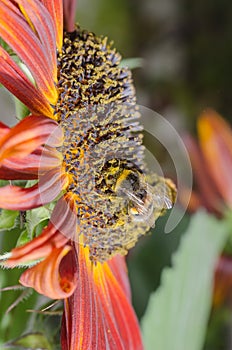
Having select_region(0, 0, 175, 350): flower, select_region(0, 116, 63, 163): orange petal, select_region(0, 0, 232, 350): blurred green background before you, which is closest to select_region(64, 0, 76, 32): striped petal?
select_region(0, 0, 175, 350): flower

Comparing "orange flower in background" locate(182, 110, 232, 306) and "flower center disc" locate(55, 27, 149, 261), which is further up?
"orange flower in background" locate(182, 110, 232, 306)

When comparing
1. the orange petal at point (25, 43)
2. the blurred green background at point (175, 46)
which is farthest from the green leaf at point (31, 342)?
the blurred green background at point (175, 46)

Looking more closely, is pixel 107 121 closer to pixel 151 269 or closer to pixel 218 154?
pixel 151 269

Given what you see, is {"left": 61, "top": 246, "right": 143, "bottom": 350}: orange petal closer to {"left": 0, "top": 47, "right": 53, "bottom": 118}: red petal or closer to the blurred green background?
{"left": 0, "top": 47, "right": 53, "bottom": 118}: red petal

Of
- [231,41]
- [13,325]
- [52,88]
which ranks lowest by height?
[13,325]

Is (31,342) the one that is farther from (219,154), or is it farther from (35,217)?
(219,154)

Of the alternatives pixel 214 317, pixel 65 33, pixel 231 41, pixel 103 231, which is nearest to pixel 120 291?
pixel 103 231
